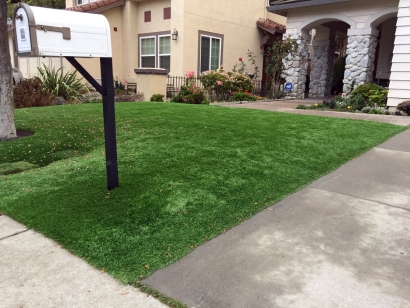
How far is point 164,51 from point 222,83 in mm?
4251

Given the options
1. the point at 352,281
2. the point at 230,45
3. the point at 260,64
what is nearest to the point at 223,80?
the point at 230,45

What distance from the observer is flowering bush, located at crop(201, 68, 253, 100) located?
13477 millimetres

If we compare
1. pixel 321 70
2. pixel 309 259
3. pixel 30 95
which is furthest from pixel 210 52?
pixel 309 259

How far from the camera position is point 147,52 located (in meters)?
16.9

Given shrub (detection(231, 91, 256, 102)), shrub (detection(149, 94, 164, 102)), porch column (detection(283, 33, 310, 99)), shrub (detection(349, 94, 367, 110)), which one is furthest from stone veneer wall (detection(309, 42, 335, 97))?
shrub (detection(149, 94, 164, 102))

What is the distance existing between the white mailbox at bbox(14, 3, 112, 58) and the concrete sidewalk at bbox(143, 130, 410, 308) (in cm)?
200

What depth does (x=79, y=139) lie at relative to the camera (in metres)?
6.77

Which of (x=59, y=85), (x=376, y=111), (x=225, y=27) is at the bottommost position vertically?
(x=376, y=111)

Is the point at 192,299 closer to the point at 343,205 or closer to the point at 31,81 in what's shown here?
the point at 343,205

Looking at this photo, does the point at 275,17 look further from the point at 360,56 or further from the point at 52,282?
the point at 52,282

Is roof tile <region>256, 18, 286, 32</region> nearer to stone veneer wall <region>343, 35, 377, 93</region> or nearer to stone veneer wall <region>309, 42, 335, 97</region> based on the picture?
stone veneer wall <region>309, 42, 335, 97</region>

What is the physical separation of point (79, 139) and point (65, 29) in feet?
13.3

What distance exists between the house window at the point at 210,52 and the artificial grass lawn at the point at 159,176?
8.27m

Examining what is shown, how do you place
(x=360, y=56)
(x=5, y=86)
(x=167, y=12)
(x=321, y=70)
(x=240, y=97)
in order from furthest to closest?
1. (x=321, y=70)
2. (x=167, y=12)
3. (x=240, y=97)
4. (x=360, y=56)
5. (x=5, y=86)
